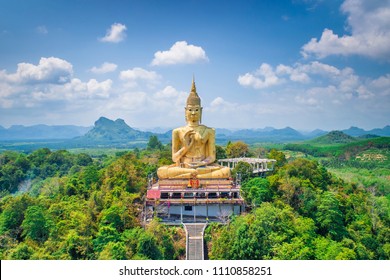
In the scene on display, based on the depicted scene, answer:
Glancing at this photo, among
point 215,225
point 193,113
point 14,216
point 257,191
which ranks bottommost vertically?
point 215,225

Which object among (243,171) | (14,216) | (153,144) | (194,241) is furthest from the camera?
(153,144)

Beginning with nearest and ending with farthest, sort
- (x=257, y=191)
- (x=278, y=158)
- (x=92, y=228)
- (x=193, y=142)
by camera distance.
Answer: (x=92, y=228), (x=257, y=191), (x=193, y=142), (x=278, y=158)

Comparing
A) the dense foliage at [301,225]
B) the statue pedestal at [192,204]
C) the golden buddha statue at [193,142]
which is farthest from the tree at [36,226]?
the dense foliage at [301,225]

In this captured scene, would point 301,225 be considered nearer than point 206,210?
Yes

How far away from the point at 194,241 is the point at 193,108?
297 inches

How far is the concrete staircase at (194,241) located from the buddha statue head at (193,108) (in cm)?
614

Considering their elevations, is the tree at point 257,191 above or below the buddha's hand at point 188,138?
below

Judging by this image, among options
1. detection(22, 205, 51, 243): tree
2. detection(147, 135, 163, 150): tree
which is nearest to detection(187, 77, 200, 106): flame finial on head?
detection(22, 205, 51, 243): tree

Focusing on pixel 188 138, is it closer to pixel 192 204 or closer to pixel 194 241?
pixel 192 204

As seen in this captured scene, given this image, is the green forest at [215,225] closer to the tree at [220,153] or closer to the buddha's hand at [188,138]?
the buddha's hand at [188,138]

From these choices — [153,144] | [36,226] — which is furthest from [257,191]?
[153,144]

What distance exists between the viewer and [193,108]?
770 inches

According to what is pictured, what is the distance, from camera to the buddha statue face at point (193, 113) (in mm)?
19547

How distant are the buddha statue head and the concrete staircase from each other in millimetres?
6135
